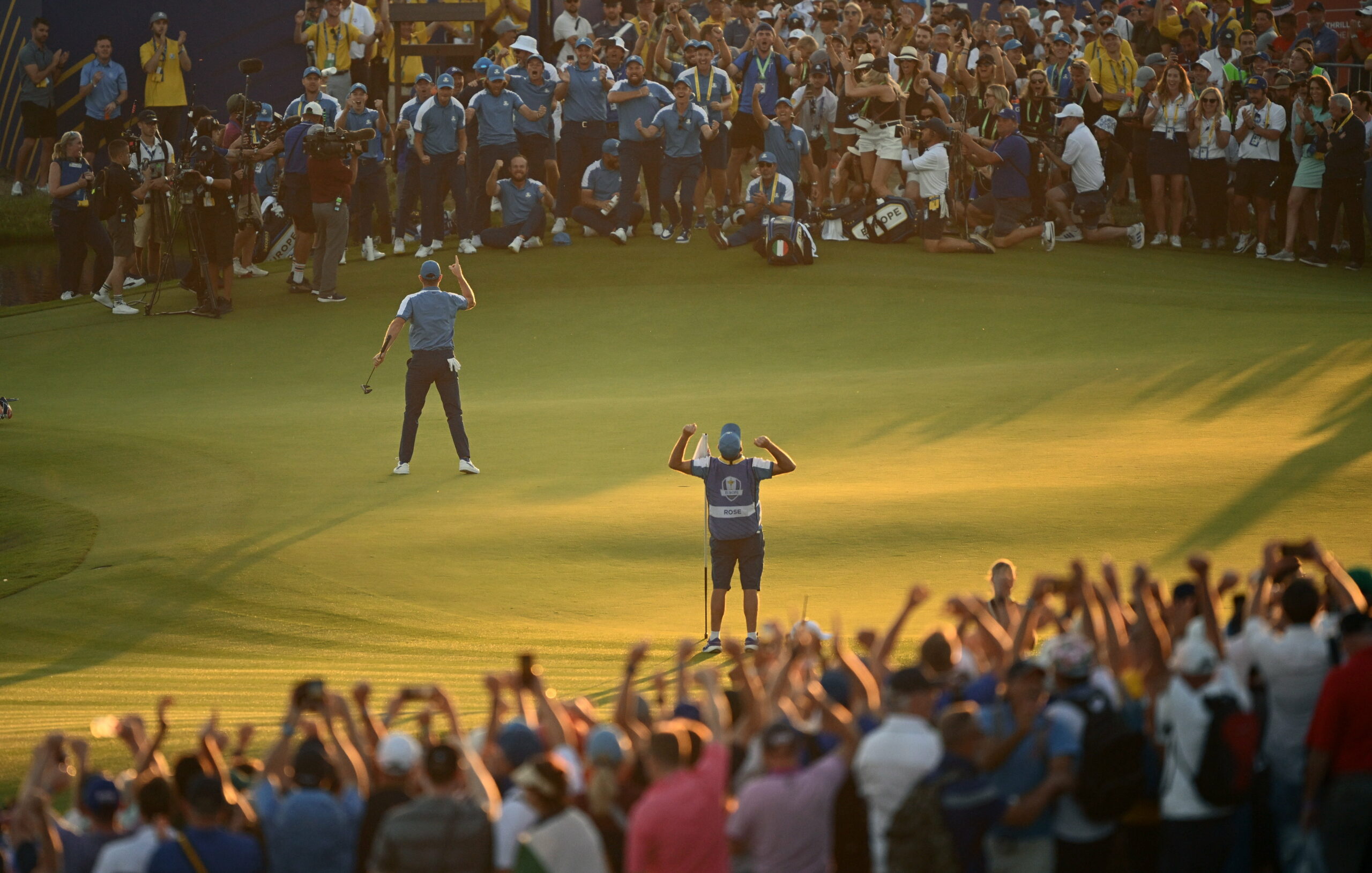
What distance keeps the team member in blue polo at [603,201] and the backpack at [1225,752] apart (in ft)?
69.6

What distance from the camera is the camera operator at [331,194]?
24.3m

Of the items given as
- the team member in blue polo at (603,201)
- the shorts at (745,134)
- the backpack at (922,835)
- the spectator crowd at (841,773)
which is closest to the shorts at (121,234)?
the team member in blue polo at (603,201)

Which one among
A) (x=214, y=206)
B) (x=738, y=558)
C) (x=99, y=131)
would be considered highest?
(x=99, y=131)

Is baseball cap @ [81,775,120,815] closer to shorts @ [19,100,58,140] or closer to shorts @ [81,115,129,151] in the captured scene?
shorts @ [81,115,129,151]

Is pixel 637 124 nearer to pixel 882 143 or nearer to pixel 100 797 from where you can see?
pixel 882 143

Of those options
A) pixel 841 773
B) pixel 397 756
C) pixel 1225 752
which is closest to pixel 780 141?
pixel 1225 752

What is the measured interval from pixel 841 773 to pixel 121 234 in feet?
68.9

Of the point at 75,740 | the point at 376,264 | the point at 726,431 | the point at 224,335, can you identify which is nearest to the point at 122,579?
the point at 726,431

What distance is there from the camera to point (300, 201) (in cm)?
2488

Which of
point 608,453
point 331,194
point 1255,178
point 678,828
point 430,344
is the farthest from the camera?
point 1255,178

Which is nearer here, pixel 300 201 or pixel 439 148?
pixel 300 201

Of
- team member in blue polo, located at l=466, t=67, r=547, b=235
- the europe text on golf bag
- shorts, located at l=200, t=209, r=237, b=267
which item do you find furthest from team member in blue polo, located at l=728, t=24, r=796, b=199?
shorts, located at l=200, t=209, r=237, b=267

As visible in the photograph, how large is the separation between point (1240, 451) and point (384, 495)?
371 inches

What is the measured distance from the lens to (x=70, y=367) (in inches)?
937
